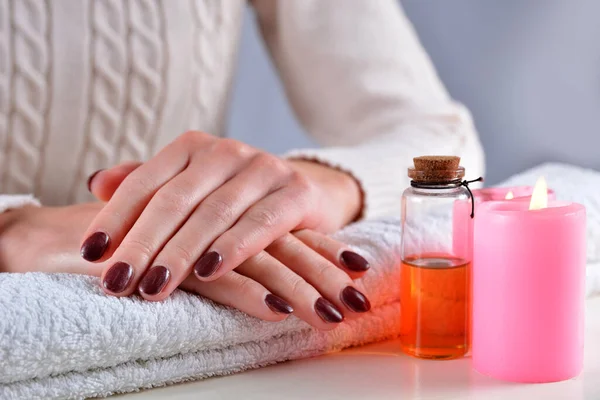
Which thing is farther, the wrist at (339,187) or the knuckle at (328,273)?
the wrist at (339,187)

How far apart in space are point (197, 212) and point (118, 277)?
0.09 metres

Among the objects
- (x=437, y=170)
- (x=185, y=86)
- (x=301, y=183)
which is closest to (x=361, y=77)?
(x=185, y=86)

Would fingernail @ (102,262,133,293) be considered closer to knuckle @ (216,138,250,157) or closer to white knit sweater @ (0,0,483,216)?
knuckle @ (216,138,250,157)

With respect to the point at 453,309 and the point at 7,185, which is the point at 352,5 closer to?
the point at 7,185

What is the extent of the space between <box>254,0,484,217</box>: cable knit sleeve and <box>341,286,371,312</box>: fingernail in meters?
0.50

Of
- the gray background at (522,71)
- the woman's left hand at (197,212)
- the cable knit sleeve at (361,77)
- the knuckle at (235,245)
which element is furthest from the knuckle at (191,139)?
the gray background at (522,71)

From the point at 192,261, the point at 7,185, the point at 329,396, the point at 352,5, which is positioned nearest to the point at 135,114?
the point at 7,185

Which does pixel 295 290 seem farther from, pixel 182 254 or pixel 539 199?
pixel 539 199

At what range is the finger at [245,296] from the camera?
1.80 feet

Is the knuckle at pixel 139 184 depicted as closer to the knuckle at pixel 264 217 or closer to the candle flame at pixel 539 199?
the knuckle at pixel 264 217

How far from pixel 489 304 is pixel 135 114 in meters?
0.69

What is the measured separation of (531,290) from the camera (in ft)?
1.64

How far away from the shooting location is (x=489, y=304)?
0.52 m

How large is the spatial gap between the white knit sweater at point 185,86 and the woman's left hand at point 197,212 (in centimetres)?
27
